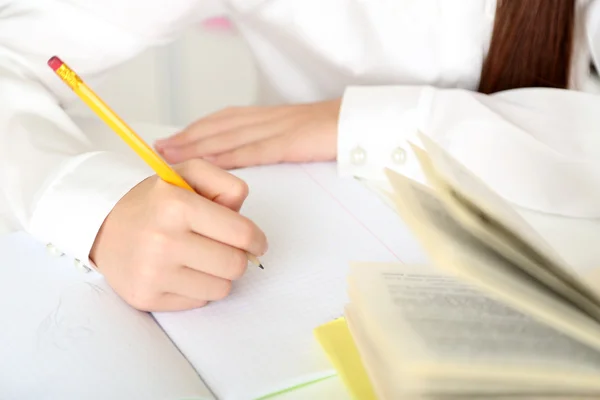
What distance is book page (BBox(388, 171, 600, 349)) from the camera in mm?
219

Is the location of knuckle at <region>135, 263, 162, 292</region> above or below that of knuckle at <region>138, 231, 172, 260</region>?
below

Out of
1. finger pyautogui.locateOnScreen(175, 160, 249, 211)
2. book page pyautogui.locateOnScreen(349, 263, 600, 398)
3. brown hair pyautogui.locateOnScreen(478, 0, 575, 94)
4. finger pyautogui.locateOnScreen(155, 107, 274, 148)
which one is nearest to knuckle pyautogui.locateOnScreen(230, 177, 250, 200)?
finger pyautogui.locateOnScreen(175, 160, 249, 211)

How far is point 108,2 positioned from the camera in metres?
0.56

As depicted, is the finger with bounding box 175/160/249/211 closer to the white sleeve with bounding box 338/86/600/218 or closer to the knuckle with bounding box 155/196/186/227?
the knuckle with bounding box 155/196/186/227

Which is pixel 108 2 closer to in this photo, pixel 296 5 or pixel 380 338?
pixel 296 5

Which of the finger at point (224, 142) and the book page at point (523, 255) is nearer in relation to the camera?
the book page at point (523, 255)

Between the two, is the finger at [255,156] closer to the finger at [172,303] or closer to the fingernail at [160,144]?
the fingernail at [160,144]

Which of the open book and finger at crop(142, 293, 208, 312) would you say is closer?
the open book

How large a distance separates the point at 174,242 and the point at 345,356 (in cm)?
12

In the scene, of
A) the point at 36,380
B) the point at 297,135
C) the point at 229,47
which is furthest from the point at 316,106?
the point at 229,47

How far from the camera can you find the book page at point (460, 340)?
0.23 m

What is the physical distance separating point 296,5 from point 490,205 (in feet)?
1.52

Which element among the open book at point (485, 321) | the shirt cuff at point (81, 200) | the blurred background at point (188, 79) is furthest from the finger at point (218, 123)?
the blurred background at point (188, 79)

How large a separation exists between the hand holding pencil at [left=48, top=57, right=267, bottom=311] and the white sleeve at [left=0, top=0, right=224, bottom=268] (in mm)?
53
